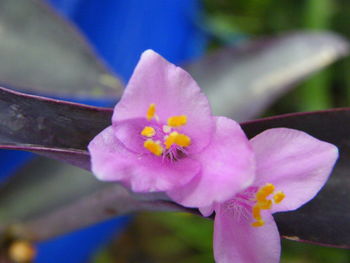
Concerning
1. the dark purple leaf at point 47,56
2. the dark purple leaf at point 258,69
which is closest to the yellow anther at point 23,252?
the dark purple leaf at point 47,56

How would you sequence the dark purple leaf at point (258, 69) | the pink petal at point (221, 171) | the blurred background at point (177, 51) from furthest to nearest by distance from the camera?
1. the blurred background at point (177, 51)
2. the dark purple leaf at point (258, 69)
3. the pink petal at point (221, 171)

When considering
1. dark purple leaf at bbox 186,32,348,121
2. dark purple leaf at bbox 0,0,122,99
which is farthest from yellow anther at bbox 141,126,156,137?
dark purple leaf at bbox 186,32,348,121

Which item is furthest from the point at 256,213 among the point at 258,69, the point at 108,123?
the point at 258,69

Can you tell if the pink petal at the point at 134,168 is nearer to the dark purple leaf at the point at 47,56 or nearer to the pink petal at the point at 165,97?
the pink petal at the point at 165,97

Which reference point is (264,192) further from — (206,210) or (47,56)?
(47,56)

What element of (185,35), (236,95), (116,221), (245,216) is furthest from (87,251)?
(245,216)

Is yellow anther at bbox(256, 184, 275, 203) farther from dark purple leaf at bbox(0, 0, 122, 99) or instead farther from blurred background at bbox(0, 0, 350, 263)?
blurred background at bbox(0, 0, 350, 263)
